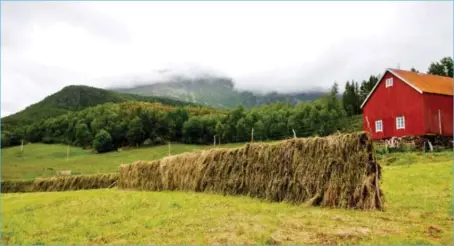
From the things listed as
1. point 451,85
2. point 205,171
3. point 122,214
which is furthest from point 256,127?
point 122,214

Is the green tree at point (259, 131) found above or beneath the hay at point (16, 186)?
above

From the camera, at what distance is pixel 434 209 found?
45.9ft

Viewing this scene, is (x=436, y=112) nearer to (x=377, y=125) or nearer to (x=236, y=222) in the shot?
(x=377, y=125)

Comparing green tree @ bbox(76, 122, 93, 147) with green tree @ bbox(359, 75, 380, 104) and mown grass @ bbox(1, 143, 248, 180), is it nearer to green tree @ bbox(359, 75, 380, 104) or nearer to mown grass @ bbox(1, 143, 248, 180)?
mown grass @ bbox(1, 143, 248, 180)

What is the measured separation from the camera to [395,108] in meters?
43.6

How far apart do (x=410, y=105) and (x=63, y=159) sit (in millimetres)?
64226

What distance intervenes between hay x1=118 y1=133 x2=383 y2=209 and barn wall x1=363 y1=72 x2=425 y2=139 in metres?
23.3

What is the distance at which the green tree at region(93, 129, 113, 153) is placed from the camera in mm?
88750

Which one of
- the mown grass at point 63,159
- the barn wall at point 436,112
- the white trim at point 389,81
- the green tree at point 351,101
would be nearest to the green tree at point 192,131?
the mown grass at point 63,159

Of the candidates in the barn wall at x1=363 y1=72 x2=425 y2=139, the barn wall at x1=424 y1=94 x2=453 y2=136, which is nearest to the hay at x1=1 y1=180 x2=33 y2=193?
the barn wall at x1=363 y1=72 x2=425 y2=139

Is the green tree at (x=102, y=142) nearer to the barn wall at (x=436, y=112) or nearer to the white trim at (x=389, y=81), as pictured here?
the white trim at (x=389, y=81)

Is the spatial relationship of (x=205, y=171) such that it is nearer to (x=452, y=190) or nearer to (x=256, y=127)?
(x=452, y=190)

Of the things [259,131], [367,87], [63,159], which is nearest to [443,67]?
[367,87]

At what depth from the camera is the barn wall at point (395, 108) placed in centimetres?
4084
